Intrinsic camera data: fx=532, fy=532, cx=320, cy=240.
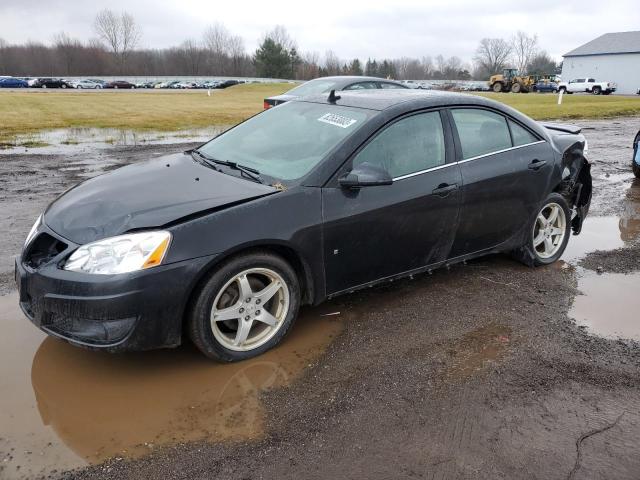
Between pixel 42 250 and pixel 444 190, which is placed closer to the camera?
pixel 42 250

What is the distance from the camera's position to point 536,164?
15.3ft

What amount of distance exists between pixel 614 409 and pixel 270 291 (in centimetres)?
211

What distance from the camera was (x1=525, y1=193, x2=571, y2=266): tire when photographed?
492 cm

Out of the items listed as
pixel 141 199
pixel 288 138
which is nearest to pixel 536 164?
pixel 288 138

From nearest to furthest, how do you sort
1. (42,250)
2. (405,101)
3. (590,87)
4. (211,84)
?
(42,250)
(405,101)
(590,87)
(211,84)

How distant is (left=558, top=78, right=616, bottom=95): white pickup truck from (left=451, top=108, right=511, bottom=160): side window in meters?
54.8

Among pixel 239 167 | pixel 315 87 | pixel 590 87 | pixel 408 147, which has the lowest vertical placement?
pixel 239 167

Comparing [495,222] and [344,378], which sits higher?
[495,222]

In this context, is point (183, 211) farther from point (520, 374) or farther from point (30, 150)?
point (30, 150)

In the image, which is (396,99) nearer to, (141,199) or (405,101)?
(405,101)

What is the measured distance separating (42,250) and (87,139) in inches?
470

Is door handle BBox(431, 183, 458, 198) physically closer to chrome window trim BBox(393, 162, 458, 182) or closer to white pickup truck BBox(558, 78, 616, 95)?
chrome window trim BBox(393, 162, 458, 182)

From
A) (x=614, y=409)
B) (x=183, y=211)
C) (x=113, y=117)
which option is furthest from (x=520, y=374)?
(x=113, y=117)

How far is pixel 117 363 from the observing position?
3.34 metres
